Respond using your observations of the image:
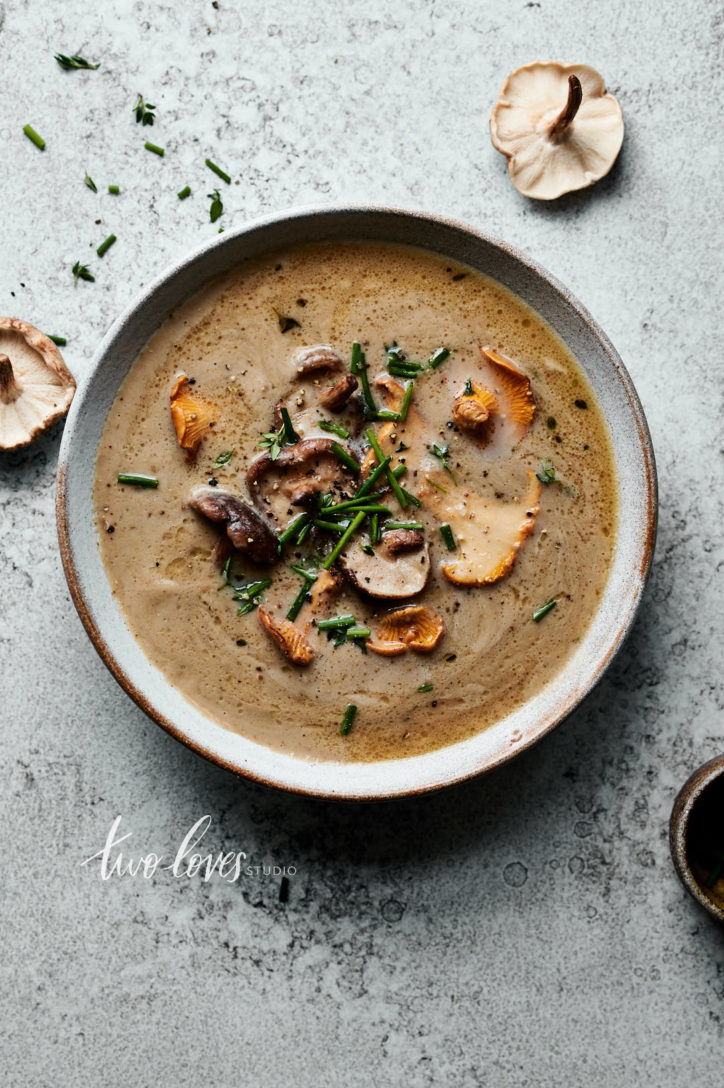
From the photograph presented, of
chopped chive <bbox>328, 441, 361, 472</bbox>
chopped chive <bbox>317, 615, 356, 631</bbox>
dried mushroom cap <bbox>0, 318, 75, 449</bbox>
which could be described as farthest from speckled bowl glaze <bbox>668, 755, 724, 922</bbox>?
dried mushroom cap <bbox>0, 318, 75, 449</bbox>

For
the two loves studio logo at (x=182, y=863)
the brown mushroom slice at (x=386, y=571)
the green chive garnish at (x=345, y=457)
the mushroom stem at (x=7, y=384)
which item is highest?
the green chive garnish at (x=345, y=457)

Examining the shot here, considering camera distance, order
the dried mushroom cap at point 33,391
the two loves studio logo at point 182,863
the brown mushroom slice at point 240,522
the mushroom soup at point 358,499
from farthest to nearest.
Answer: the two loves studio logo at point 182,863 → the dried mushroom cap at point 33,391 → the mushroom soup at point 358,499 → the brown mushroom slice at point 240,522

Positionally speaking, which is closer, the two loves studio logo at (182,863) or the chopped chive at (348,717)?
the chopped chive at (348,717)

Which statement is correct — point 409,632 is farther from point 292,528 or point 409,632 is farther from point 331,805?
point 331,805

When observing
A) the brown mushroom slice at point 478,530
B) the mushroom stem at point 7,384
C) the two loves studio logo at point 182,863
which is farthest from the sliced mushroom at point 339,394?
the two loves studio logo at point 182,863

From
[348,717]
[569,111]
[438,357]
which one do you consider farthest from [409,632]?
[569,111]

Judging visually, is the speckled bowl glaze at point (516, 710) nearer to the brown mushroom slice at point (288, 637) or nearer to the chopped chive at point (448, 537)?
the brown mushroom slice at point (288, 637)

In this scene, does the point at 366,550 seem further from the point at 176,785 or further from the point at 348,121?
the point at 348,121
